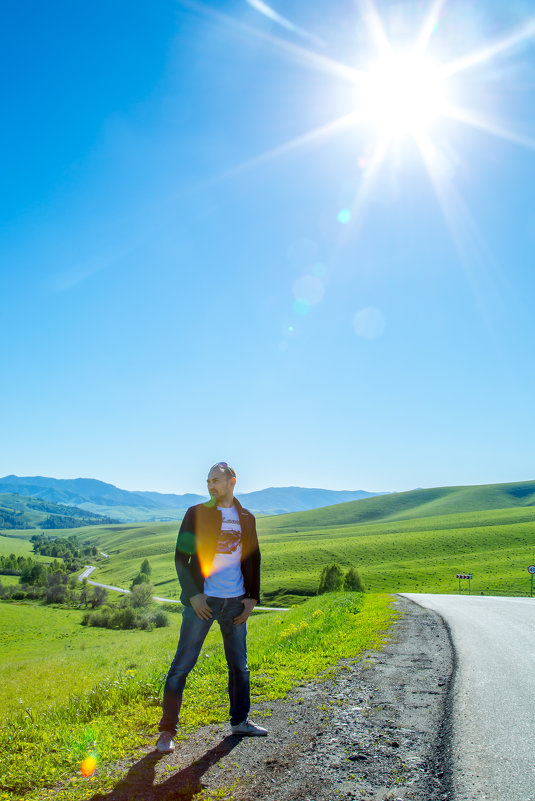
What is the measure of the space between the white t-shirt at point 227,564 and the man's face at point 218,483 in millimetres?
228

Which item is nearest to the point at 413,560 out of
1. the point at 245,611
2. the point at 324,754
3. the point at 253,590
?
the point at 253,590

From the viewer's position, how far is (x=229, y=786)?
457 cm

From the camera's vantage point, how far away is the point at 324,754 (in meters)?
5.33

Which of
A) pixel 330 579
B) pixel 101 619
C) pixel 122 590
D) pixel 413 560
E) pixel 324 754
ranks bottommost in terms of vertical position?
pixel 122 590

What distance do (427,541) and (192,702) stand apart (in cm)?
13276

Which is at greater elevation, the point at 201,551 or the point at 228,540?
the point at 228,540

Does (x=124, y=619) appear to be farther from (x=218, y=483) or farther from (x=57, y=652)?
(x=218, y=483)

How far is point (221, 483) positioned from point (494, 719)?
5055 mm

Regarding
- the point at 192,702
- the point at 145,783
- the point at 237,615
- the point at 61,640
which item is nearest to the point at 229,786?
the point at 145,783

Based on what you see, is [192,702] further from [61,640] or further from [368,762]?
[61,640]

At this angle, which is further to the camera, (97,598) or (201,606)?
(97,598)

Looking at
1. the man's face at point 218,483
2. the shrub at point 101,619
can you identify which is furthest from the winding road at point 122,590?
the man's face at point 218,483

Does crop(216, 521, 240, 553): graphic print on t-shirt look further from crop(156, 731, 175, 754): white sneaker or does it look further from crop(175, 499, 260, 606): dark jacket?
crop(156, 731, 175, 754): white sneaker

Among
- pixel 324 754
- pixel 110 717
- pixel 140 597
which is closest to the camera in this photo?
pixel 324 754
